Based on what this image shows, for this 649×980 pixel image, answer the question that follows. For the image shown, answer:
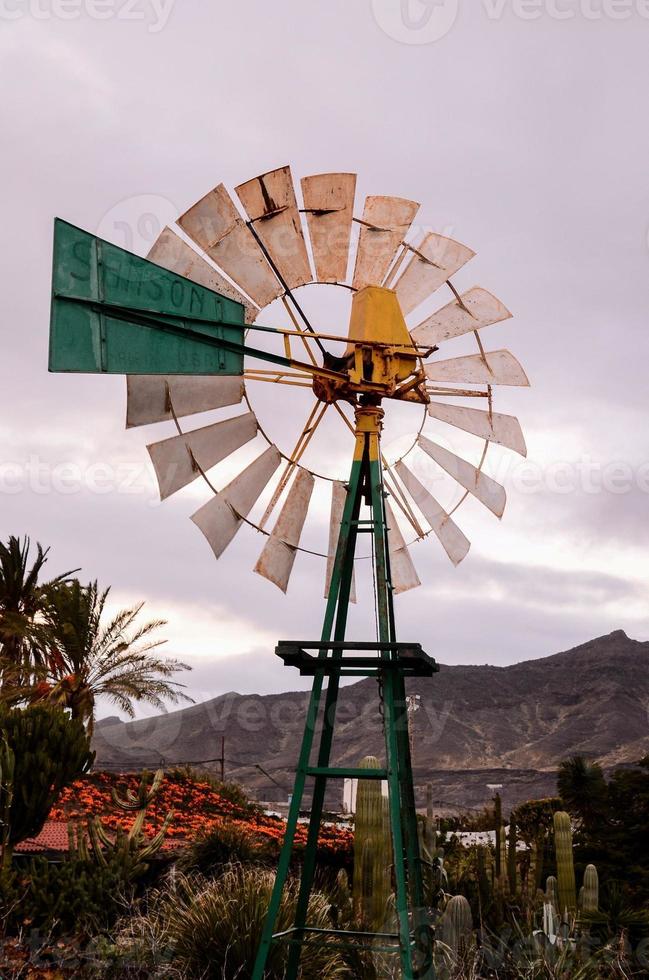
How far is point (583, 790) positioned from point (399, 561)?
426 inches

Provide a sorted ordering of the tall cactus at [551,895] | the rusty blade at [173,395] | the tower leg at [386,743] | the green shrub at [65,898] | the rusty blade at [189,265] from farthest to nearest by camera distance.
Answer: the tall cactus at [551,895] → the green shrub at [65,898] → the rusty blade at [189,265] → the rusty blade at [173,395] → the tower leg at [386,743]

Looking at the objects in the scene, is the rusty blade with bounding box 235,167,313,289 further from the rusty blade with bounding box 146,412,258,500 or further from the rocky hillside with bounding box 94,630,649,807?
the rocky hillside with bounding box 94,630,649,807

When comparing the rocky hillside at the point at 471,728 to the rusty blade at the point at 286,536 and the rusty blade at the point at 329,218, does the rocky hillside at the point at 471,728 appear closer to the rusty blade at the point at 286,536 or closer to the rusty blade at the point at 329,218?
the rusty blade at the point at 286,536

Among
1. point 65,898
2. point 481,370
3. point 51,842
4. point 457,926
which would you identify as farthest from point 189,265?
point 51,842

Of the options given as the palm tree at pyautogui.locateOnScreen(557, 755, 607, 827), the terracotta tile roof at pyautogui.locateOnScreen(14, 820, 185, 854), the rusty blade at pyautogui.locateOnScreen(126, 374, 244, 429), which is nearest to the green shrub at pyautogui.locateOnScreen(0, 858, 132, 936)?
the terracotta tile roof at pyautogui.locateOnScreen(14, 820, 185, 854)

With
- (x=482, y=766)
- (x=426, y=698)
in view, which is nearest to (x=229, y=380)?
(x=482, y=766)

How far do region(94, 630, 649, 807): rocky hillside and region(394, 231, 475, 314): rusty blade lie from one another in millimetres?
43117

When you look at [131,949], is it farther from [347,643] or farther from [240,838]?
[240,838]

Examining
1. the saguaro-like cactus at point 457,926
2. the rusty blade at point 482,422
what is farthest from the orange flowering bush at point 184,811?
the rusty blade at point 482,422

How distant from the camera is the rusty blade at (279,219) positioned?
720 centimetres

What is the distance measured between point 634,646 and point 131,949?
74.4m

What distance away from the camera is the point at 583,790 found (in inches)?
671

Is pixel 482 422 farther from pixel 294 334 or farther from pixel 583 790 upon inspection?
pixel 583 790

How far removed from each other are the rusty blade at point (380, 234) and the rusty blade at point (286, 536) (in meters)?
1.66
